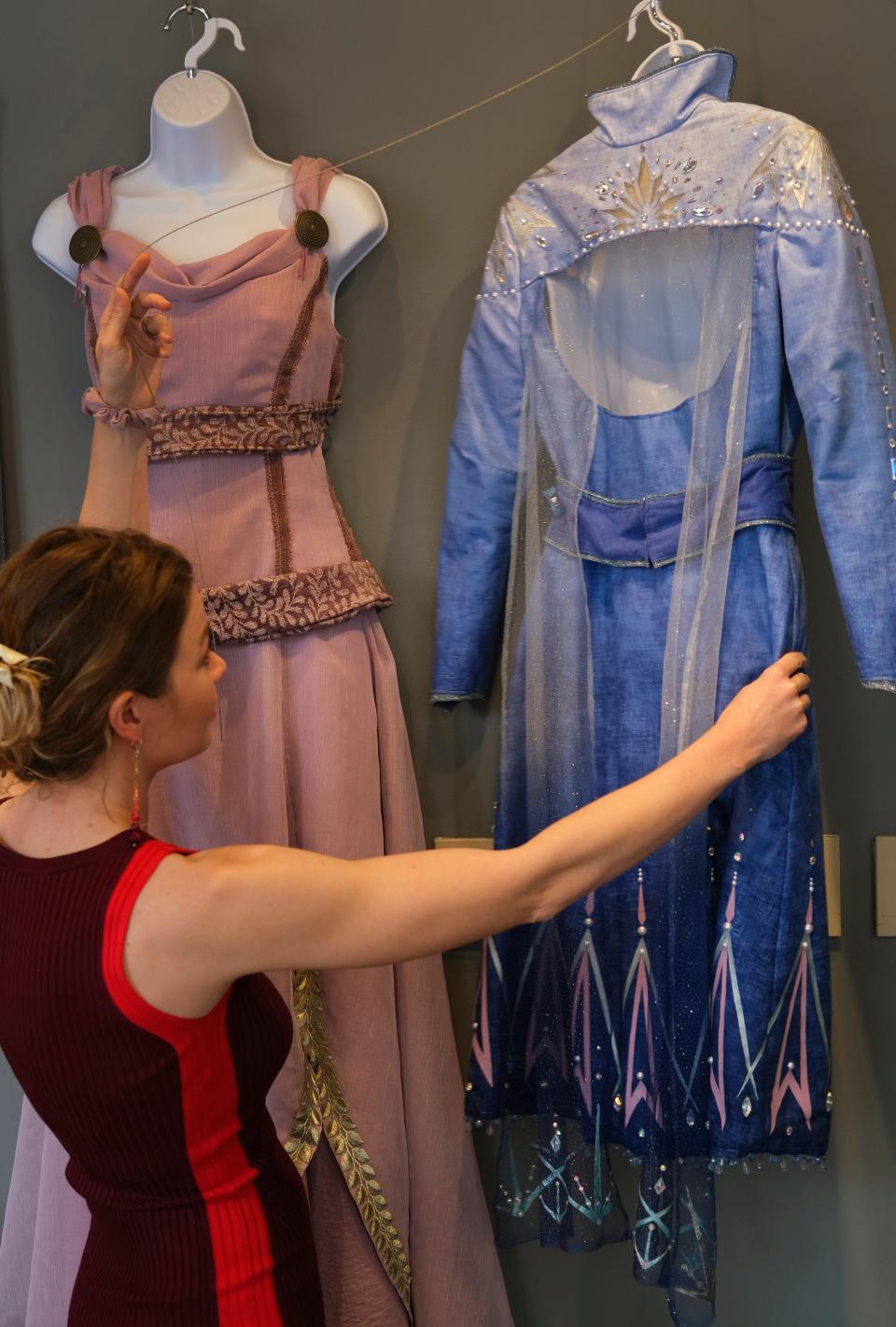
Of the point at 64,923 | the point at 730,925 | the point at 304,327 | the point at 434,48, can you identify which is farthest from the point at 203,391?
the point at 730,925

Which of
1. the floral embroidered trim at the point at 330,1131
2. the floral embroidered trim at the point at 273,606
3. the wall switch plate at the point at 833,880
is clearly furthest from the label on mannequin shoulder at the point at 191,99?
the wall switch plate at the point at 833,880

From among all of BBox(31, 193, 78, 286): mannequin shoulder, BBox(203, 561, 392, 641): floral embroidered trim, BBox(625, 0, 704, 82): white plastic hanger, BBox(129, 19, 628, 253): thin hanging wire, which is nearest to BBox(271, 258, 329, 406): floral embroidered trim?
BBox(129, 19, 628, 253): thin hanging wire

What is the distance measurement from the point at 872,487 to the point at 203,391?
2.84 feet

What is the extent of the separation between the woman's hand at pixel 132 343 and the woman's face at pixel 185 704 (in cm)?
42

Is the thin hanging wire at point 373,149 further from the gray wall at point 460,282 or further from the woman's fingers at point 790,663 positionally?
the woman's fingers at point 790,663

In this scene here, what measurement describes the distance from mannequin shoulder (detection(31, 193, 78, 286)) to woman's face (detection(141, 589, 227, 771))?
0.84 metres

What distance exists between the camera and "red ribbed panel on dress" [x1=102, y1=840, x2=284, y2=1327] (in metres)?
1.11

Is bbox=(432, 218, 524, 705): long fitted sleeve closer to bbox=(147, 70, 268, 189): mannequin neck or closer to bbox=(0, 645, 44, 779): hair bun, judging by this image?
bbox=(147, 70, 268, 189): mannequin neck

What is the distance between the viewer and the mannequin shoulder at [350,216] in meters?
1.75

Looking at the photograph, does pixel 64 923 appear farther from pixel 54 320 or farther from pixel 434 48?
pixel 434 48

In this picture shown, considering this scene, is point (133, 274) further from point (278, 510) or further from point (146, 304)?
point (278, 510)

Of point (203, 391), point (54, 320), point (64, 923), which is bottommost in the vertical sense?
point (64, 923)

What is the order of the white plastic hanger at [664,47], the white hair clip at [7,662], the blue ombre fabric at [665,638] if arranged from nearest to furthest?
1. the white hair clip at [7,662]
2. the blue ombre fabric at [665,638]
3. the white plastic hanger at [664,47]

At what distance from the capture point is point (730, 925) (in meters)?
1.48
